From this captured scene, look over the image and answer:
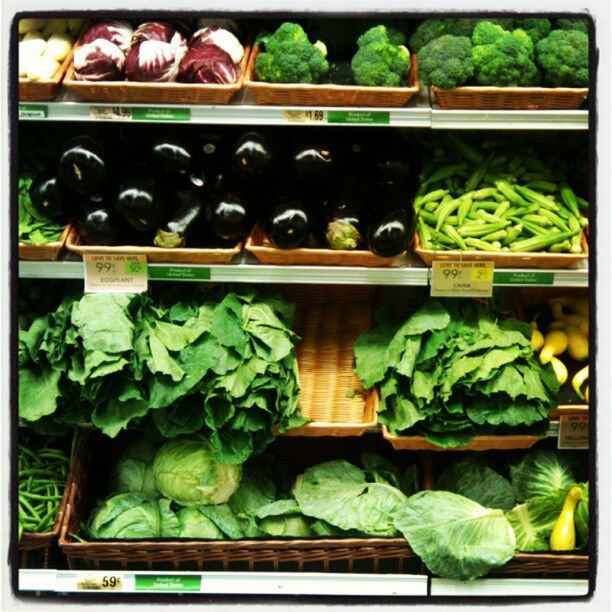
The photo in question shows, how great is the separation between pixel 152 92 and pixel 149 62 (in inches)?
3.2

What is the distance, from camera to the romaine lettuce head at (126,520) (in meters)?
2.84

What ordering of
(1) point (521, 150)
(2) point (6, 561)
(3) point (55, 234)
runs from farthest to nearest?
(1) point (521, 150) → (3) point (55, 234) → (2) point (6, 561)

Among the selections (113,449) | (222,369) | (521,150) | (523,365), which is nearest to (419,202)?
(521,150)

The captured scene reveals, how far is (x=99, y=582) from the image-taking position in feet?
8.87

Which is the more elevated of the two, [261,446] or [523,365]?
[523,365]

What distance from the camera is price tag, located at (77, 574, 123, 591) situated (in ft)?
8.84

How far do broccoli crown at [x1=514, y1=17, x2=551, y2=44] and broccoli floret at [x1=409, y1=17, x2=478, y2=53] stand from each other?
0.14 meters

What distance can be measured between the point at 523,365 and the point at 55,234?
1.40 metres

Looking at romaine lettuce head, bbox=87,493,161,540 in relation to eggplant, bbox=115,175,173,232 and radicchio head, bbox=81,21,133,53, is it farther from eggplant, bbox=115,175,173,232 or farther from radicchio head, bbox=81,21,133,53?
radicchio head, bbox=81,21,133,53

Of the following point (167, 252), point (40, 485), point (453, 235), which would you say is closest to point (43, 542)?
point (40, 485)

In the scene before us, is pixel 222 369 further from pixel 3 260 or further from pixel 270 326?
pixel 3 260

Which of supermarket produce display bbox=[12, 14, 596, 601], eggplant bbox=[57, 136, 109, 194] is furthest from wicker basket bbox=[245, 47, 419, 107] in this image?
eggplant bbox=[57, 136, 109, 194]

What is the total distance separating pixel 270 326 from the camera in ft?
9.12

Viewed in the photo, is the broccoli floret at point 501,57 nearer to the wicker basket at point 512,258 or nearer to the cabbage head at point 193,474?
the wicker basket at point 512,258
